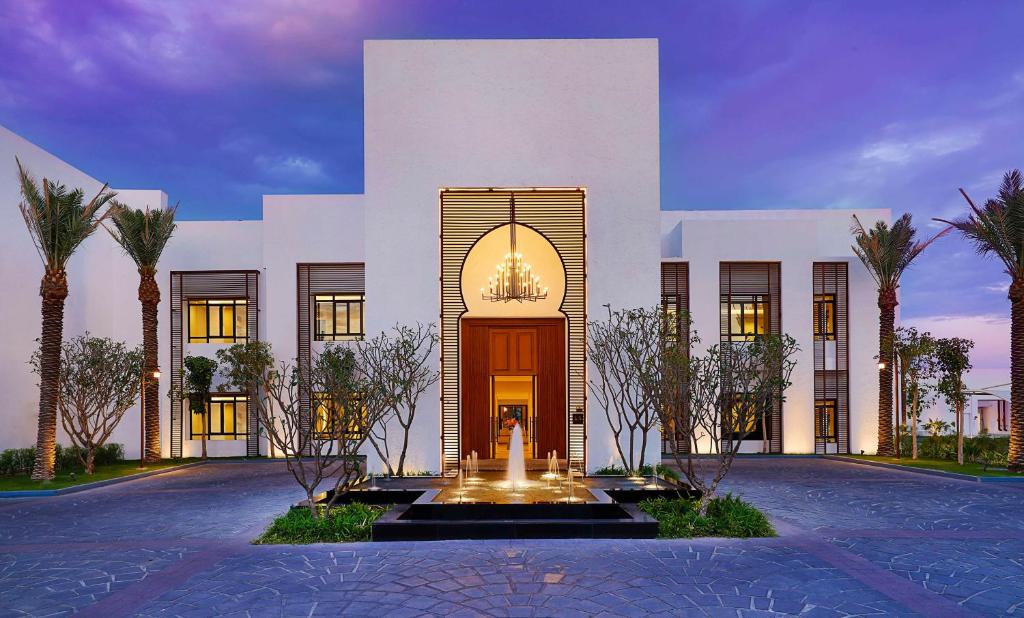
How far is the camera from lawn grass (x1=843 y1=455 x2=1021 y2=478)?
15523mm

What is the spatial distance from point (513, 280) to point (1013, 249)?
40.1 feet

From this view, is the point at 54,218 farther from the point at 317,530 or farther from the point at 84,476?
the point at 317,530

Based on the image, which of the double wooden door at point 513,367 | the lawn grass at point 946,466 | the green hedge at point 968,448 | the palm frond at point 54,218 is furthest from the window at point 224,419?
the green hedge at point 968,448

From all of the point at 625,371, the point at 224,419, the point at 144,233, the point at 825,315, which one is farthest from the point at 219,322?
the point at 825,315

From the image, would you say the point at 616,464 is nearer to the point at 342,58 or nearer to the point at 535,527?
the point at 535,527

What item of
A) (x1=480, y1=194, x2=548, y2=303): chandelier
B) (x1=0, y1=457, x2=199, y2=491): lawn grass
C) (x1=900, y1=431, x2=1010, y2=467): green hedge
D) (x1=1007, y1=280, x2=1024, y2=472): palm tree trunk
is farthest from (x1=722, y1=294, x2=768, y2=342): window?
(x1=0, y1=457, x2=199, y2=491): lawn grass

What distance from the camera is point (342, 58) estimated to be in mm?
18172

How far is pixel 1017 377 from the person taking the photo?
16016mm

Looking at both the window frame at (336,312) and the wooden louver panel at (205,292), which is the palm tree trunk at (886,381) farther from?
the wooden louver panel at (205,292)

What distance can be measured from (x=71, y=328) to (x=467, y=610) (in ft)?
59.3

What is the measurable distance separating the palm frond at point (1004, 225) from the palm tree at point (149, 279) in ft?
70.9

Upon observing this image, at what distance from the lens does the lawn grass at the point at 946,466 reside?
50.9 feet

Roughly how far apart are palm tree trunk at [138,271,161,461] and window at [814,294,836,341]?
20.7 meters

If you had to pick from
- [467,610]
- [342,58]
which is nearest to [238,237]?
[342,58]
